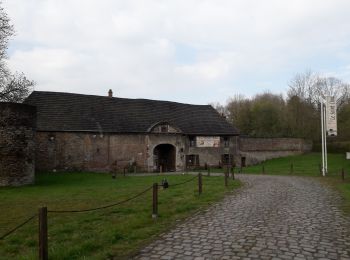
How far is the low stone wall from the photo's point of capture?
4388 cm

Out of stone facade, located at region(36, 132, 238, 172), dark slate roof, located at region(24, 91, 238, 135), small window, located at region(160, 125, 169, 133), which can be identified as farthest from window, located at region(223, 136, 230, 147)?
small window, located at region(160, 125, 169, 133)

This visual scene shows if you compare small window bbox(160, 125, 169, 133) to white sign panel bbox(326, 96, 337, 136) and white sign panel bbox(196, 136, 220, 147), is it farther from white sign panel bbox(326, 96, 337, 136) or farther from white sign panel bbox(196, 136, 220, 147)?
white sign panel bbox(326, 96, 337, 136)

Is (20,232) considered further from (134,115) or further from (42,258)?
(134,115)

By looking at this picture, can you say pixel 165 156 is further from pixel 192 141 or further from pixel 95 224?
pixel 95 224

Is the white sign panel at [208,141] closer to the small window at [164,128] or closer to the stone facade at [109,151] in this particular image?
the stone facade at [109,151]

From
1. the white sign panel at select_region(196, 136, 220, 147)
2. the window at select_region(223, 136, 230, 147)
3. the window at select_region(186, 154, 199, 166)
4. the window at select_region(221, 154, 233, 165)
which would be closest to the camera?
the window at select_region(186, 154, 199, 166)

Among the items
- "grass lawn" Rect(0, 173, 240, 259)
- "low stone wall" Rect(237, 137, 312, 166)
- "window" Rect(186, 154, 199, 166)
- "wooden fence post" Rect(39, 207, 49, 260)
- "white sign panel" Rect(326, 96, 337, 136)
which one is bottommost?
"grass lawn" Rect(0, 173, 240, 259)

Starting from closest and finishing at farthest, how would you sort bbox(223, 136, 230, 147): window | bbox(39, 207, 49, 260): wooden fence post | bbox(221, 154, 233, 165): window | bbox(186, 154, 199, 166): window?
1. bbox(39, 207, 49, 260): wooden fence post
2. bbox(186, 154, 199, 166): window
3. bbox(221, 154, 233, 165): window
4. bbox(223, 136, 230, 147): window

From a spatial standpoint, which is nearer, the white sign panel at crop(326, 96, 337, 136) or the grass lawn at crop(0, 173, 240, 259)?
the grass lawn at crop(0, 173, 240, 259)

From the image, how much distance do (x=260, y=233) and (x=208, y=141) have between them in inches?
1268

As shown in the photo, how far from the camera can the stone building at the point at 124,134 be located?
33.6m

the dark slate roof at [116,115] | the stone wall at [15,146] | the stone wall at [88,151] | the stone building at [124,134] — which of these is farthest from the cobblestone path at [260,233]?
the dark slate roof at [116,115]

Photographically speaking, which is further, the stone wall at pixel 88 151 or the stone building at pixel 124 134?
the stone building at pixel 124 134

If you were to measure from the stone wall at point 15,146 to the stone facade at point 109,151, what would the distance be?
8.79 meters
